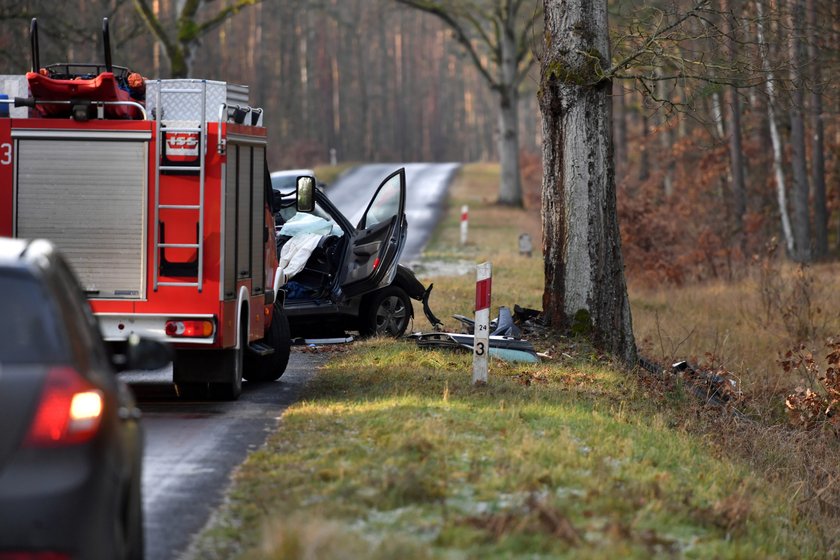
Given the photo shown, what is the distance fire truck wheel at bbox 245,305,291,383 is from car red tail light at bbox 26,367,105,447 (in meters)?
7.92

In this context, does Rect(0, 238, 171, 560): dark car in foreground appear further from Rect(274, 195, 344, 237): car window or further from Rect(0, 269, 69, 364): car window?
Rect(274, 195, 344, 237): car window

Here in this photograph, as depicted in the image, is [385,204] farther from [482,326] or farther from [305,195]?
[482,326]

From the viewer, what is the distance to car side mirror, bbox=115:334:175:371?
5.79m

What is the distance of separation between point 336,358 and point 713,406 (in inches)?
156

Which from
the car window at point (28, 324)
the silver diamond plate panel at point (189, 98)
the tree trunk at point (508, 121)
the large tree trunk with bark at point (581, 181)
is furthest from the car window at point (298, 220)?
the tree trunk at point (508, 121)

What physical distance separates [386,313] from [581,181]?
308 centimetres

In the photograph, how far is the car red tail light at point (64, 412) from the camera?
181 inches

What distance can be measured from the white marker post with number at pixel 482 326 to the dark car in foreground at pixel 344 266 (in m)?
3.91

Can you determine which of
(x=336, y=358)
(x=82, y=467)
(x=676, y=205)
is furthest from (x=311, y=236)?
(x=676, y=205)

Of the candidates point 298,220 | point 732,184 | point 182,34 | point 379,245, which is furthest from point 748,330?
point 182,34

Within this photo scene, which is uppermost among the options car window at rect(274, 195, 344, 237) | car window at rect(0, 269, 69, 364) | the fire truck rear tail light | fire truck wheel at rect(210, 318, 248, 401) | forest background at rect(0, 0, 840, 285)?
forest background at rect(0, 0, 840, 285)

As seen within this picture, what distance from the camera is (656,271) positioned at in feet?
84.5

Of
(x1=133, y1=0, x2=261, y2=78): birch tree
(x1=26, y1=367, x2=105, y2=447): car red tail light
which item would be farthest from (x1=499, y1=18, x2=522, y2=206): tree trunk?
(x1=26, y1=367, x2=105, y2=447): car red tail light

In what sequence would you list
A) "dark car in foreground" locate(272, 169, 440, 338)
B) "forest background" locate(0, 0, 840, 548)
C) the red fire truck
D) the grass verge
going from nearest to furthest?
the grass verge < the red fire truck < "forest background" locate(0, 0, 840, 548) < "dark car in foreground" locate(272, 169, 440, 338)
